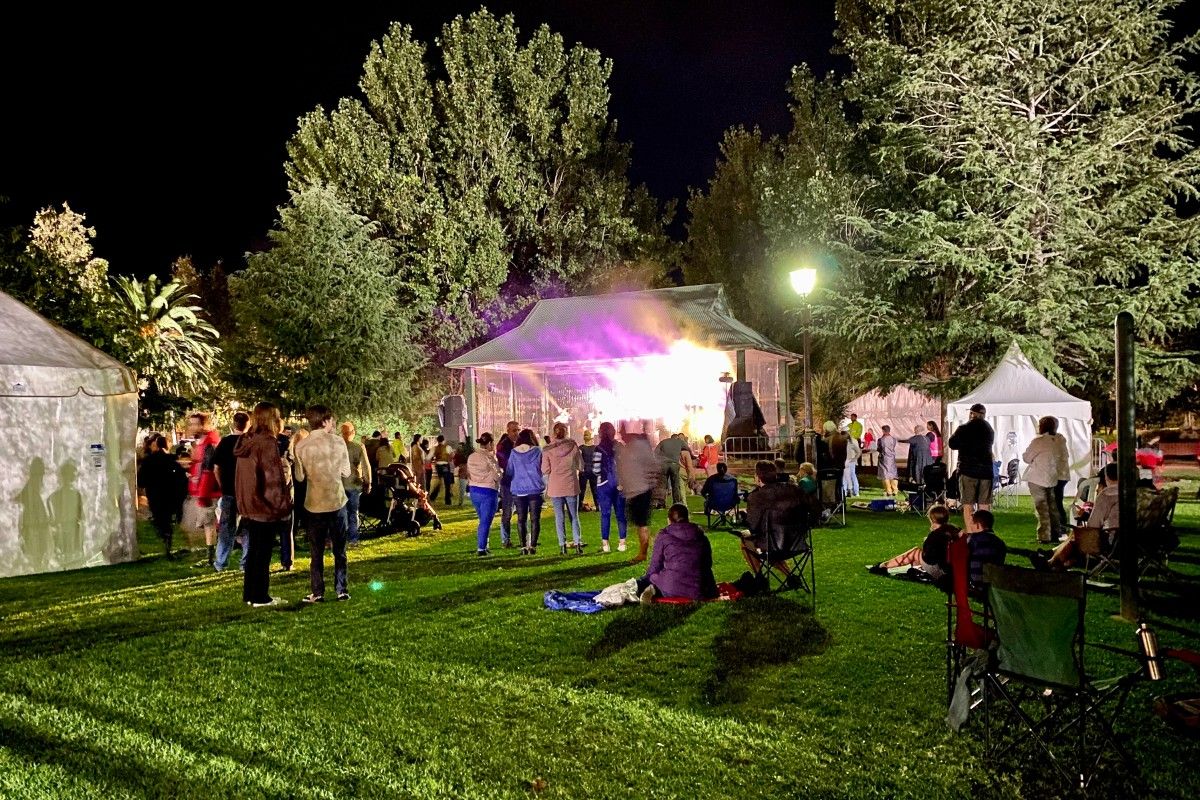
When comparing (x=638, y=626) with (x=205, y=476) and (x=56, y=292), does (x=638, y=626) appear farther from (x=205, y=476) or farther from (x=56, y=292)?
(x=56, y=292)

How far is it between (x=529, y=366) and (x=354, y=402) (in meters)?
7.60

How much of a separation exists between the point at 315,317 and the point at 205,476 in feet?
60.9

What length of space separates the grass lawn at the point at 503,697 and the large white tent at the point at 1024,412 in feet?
23.2

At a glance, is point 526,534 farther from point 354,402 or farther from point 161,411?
point 354,402

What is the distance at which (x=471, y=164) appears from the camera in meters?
32.1

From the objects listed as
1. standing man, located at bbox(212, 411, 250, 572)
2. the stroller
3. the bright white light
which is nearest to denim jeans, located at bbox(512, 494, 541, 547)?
the stroller

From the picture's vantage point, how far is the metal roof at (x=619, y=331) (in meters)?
21.8

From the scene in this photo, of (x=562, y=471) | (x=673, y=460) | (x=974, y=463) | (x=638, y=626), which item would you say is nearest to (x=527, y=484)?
(x=562, y=471)

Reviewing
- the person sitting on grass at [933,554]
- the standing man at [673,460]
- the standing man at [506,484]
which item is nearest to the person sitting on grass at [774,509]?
the person sitting on grass at [933,554]

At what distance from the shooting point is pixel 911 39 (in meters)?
25.6

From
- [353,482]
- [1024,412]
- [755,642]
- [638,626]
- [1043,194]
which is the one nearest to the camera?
[755,642]

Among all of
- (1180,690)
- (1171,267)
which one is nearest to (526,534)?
(1180,690)

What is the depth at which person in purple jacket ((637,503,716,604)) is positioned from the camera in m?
7.13

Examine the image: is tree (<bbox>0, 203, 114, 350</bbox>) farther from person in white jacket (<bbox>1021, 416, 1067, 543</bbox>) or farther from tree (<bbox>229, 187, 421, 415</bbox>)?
tree (<bbox>229, 187, 421, 415</bbox>)
